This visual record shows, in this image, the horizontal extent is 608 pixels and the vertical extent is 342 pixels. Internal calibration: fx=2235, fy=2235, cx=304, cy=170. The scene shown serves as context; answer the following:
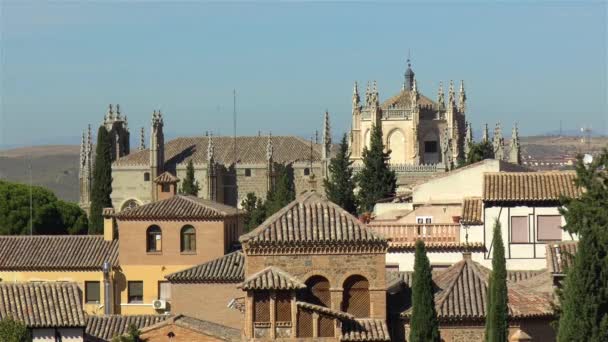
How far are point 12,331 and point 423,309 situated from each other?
27.2ft

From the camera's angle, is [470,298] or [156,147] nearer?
[470,298]

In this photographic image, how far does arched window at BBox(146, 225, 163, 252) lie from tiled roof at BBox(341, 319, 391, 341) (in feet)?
93.5

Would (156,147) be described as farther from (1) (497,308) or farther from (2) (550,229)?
(1) (497,308)

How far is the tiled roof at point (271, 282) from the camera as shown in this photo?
43219 mm

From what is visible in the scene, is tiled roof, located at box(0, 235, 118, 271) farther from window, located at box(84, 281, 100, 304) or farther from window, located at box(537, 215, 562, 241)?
window, located at box(537, 215, 562, 241)

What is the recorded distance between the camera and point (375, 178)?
4195 inches

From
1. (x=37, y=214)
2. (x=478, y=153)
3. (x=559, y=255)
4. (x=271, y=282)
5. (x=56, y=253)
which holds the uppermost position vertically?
(x=478, y=153)

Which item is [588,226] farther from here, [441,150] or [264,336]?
[441,150]

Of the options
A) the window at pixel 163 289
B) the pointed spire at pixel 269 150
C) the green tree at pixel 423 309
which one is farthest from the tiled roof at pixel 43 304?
the pointed spire at pixel 269 150

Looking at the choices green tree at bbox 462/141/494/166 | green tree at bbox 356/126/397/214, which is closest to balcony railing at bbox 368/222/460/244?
green tree at bbox 462/141/494/166

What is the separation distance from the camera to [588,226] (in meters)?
43.7

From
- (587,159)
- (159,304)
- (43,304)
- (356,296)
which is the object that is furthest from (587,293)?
(159,304)

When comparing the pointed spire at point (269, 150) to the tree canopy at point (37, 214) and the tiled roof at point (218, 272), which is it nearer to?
the tree canopy at point (37, 214)

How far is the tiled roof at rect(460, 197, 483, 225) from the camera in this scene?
59719 millimetres
